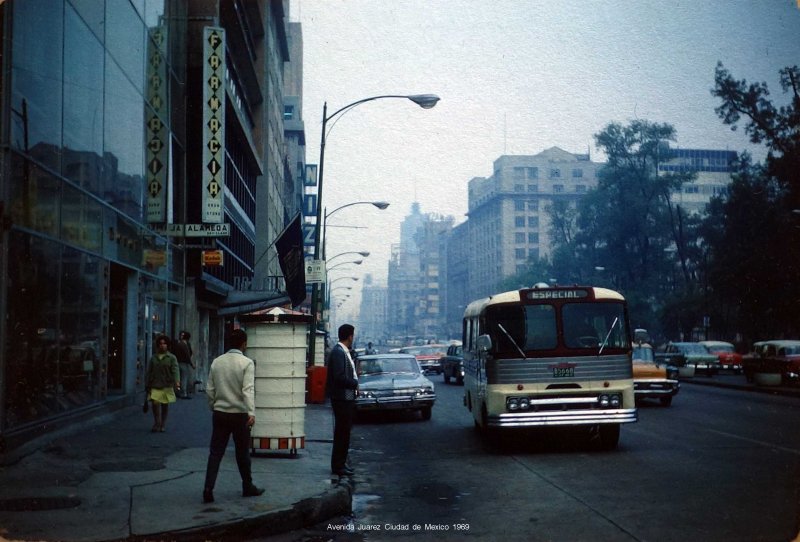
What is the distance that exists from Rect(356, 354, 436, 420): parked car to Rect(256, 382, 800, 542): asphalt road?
2089 millimetres

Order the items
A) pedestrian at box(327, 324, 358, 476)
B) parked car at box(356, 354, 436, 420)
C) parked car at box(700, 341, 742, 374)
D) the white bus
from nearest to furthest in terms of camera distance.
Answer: pedestrian at box(327, 324, 358, 476)
the white bus
parked car at box(356, 354, 436, 420)
parked car at box(700, 341, 742, 374)

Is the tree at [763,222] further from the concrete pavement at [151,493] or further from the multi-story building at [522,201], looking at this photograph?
the multi-story building at [522,201]

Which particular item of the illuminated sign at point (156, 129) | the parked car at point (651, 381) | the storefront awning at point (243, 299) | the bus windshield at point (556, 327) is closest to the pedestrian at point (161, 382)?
the bus windshield at point (556, 327)

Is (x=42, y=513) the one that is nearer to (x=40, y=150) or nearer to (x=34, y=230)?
(x=34, y=230)

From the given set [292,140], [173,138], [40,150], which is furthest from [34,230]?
[292,140]

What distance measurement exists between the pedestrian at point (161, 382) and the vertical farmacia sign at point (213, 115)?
10994mm

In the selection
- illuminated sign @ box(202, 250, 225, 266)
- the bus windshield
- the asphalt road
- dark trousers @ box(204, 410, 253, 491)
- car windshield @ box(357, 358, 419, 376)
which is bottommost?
the asphalt road

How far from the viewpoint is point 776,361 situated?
125 feet

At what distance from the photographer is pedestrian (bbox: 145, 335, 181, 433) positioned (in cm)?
1633

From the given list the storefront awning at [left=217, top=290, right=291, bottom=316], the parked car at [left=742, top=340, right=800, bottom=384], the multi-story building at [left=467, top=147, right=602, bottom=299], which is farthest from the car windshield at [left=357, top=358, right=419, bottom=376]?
the multi-story building at [left=467, top=147, right=602, bottom=299]

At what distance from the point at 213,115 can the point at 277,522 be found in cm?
2102

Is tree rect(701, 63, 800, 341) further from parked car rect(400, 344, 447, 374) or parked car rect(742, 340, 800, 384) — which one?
parked car rect(400, 344, 447, 374)

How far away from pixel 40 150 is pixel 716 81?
39.1m

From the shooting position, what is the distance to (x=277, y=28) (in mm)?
72125
